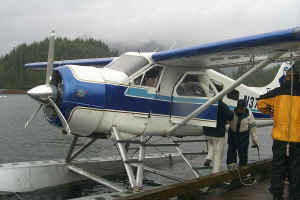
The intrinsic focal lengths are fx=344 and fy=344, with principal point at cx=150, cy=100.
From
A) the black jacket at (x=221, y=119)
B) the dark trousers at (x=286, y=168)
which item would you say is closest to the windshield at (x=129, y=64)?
the black jacket at (x=221, y=119)

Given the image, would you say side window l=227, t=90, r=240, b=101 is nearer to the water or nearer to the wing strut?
the wing strut

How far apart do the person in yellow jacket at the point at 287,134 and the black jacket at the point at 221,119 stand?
2.43m

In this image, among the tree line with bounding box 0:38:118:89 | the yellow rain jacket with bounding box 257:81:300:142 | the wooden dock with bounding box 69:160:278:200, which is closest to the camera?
the yellow rain jacket with bounding box 257:81:300:142

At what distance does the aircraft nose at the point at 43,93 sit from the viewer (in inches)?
216

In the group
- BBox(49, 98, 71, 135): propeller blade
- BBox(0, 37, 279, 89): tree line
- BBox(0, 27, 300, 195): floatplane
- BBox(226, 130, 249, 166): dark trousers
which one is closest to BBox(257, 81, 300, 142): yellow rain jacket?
BBox(0, 27, 300, 195): floatplane

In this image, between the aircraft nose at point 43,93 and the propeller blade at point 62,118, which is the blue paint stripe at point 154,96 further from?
the aircraft nose at point 43,93

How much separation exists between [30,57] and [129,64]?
466 feet

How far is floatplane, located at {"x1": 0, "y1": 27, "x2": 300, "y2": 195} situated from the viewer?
564 cm

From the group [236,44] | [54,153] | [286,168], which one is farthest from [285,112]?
[54,153]

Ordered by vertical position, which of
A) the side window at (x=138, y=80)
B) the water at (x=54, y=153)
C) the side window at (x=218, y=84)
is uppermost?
the side window at (x=138, y=80)

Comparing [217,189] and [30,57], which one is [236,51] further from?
[30,57]

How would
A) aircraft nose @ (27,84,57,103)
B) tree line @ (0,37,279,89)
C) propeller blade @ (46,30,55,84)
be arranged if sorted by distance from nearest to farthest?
aircraft nose @ (27,84,57,103), propeller blade @ (46,30,55,84), tree line @ (0,37,279,89)

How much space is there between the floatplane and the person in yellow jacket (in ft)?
2.88

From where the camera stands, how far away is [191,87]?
23.6 ft
